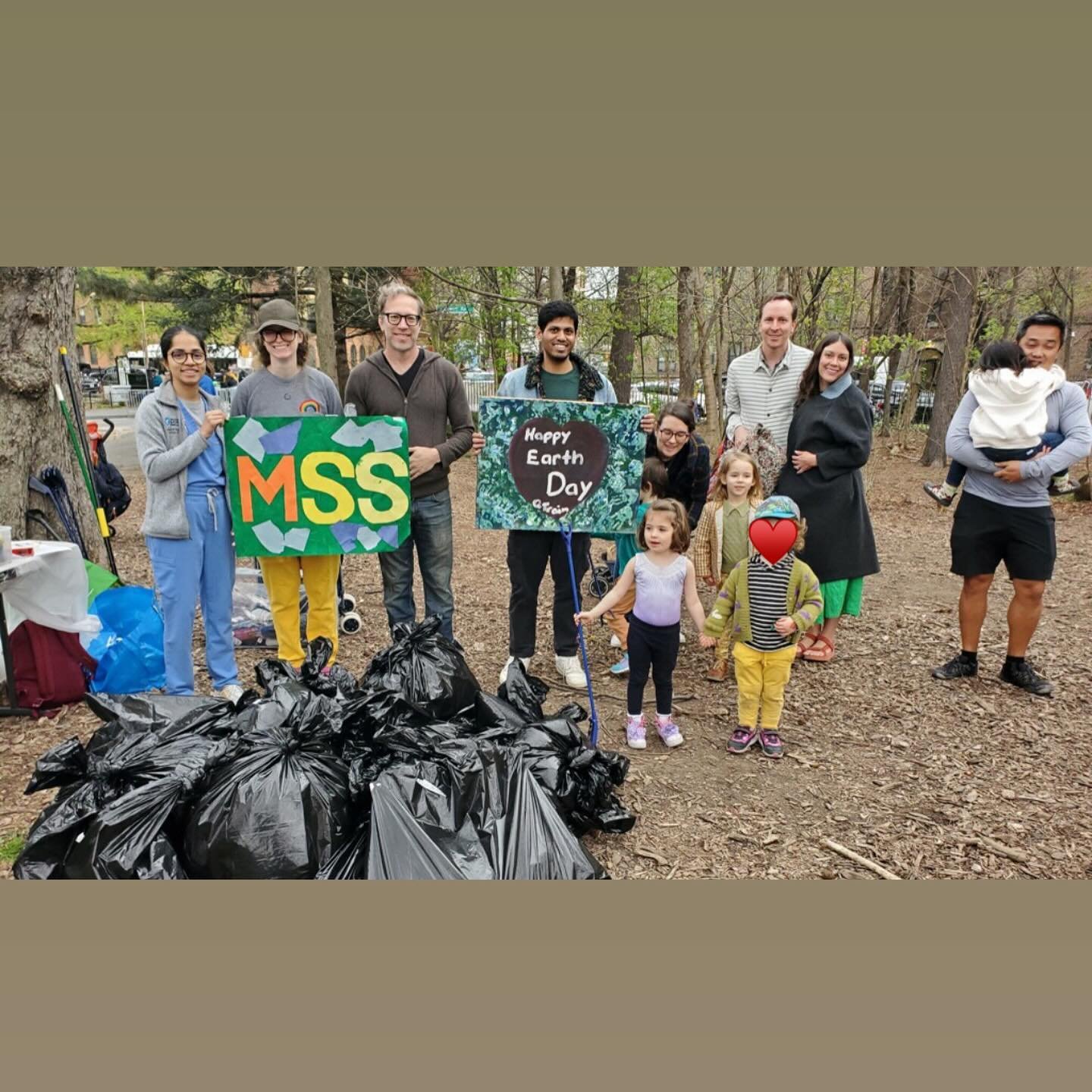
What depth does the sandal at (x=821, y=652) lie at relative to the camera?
496cm

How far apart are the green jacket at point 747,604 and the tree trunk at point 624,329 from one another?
8.41 m

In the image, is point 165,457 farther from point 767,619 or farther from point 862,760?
point 862,760

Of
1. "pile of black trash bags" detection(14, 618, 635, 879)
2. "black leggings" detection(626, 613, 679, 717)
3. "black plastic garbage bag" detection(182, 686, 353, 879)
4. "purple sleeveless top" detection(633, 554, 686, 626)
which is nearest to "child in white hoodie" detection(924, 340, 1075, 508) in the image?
"purple sleeveless top" detection(633, 554, 686, 626)

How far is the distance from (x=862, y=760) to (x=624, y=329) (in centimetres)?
1104

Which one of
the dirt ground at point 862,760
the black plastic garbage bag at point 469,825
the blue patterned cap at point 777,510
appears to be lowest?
the dirt ground at point 862,760

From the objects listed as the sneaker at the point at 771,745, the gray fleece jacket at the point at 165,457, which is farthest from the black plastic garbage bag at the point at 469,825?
the gray fleece jacket at the point at 165,457

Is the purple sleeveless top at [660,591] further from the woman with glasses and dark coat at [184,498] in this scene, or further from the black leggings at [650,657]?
the woman with glasses and dark coat at [184,498]

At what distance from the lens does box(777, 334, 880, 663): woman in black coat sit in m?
4.34

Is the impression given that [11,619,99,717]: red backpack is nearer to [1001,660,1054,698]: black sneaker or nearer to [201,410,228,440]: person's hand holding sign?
[201,410,228,440]: person's hand holding sign

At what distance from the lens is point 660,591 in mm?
3633

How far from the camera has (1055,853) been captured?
3031mm

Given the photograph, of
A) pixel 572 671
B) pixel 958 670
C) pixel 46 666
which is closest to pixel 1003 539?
pixel 958 670

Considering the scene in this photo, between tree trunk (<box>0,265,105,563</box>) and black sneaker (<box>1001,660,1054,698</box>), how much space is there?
19.7ft

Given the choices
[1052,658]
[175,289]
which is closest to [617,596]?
[1052,658]
